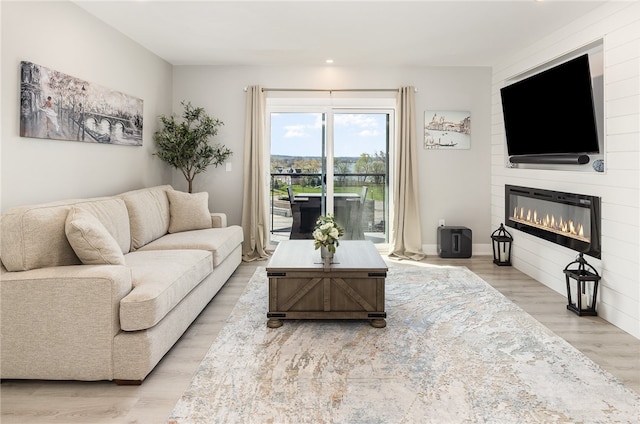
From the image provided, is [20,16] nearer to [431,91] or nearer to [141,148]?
[141,148]

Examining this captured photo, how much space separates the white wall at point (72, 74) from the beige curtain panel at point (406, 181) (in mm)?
3169

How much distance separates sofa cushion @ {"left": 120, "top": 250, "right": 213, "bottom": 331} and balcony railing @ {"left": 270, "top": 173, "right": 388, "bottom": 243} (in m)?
2.51

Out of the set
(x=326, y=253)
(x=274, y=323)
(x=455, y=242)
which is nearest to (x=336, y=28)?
(x=326, y=253)

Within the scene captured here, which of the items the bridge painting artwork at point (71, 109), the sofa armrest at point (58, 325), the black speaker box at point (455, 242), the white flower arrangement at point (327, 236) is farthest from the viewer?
the black speaker box at point (455, 242)

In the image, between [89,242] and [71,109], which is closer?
[89,242]

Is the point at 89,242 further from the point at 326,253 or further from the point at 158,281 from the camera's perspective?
the point at 326,253

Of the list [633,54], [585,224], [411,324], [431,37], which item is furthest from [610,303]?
[431,37]

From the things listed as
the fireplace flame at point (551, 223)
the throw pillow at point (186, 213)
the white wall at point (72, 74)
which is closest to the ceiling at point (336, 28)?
the white wall at point (72, 74)

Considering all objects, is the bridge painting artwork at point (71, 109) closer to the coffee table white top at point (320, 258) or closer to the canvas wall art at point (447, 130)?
the coffee table white top at point (320, 258)

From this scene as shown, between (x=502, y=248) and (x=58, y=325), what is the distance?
4.85 meters

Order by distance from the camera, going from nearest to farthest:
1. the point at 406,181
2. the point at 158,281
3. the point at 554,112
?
the point at 158,281, the point at 554,112, the point at 406,181

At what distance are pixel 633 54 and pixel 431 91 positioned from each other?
9.49 feet

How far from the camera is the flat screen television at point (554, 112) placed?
356cm

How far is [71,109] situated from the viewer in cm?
356
